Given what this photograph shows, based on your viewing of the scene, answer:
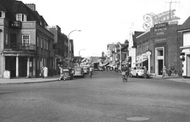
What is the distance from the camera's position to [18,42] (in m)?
36.2

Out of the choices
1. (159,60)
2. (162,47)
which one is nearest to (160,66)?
(159,60)

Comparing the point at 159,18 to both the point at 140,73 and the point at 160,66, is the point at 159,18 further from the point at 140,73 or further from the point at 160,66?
the point at 140,73

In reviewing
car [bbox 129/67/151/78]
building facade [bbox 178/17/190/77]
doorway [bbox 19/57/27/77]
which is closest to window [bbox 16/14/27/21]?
doorway [bbox 19/57/27/77]

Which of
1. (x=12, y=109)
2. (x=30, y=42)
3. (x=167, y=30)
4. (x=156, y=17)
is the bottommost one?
(x=12, y=109)

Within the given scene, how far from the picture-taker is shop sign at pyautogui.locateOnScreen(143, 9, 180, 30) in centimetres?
4826

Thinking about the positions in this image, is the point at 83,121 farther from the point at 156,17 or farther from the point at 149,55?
the point at 156,17

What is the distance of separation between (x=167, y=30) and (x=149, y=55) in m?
7.37

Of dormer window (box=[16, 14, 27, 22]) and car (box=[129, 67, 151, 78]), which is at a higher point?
dormer window (box=[16, 14, 27, 22])

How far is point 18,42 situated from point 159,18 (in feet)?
95.8

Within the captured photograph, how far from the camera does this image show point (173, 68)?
41.6 m

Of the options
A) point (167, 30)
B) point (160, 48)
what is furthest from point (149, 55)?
point (167, 30)

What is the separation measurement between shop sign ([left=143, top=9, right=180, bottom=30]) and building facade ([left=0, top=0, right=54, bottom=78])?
23.9 m

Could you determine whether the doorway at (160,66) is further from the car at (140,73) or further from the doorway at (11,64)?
the doorway at (11,64)

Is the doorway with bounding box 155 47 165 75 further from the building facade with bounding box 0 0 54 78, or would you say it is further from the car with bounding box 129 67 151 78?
the building facade with bounding box 0 0 54 78
